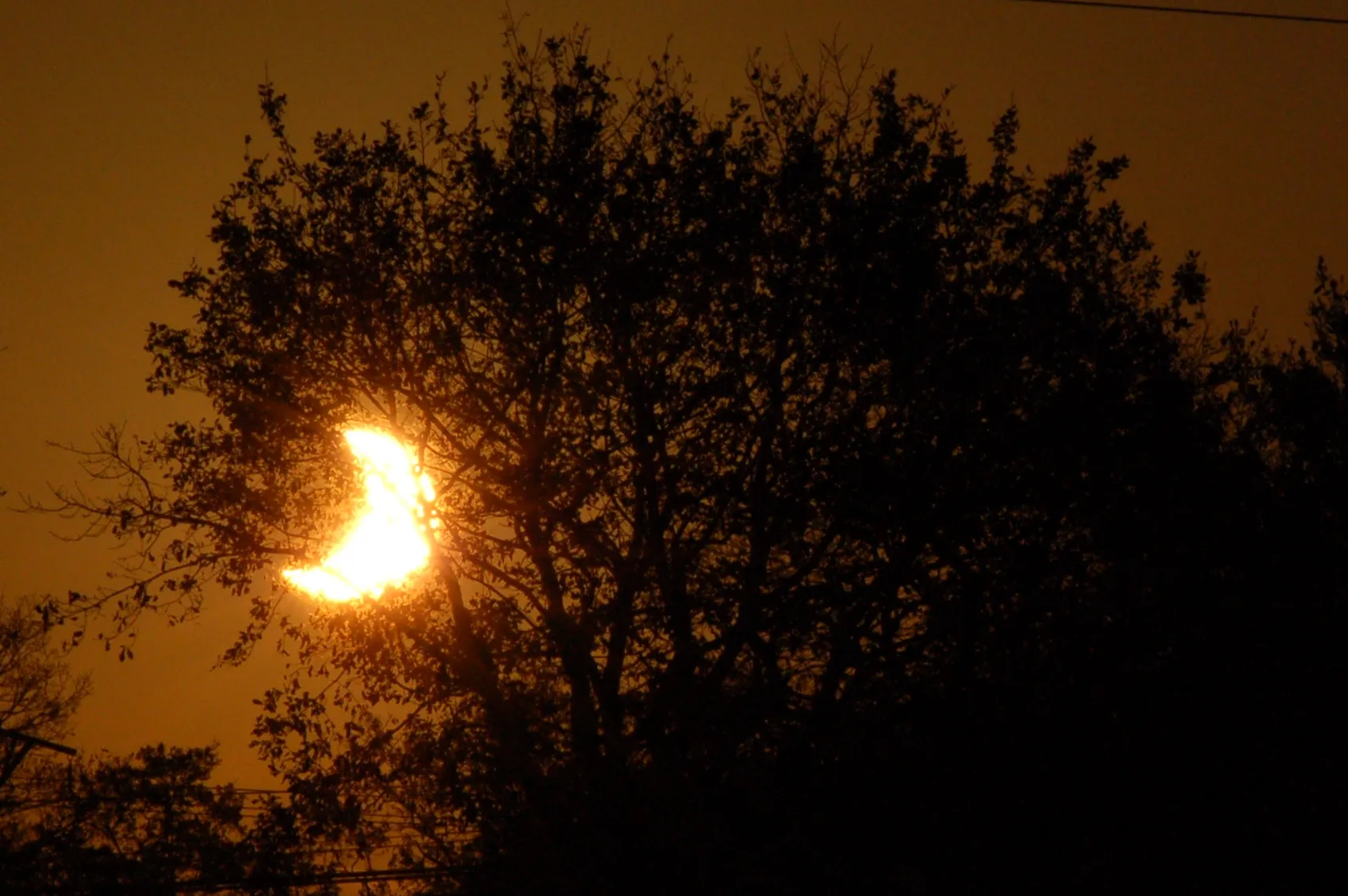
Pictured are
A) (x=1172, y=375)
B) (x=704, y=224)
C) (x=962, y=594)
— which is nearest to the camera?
(x=962, y=594)

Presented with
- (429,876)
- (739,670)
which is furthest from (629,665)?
(429,876)

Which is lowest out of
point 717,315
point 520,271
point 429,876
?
point 429,876

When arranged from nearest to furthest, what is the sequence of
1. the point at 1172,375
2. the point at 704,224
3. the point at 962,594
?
the point at 962,594 < the point at 704,224 < the point at 1172,375

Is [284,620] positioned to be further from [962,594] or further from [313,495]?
[962,594]

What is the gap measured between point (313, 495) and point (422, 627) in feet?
6.84

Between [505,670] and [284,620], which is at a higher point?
[284,620]

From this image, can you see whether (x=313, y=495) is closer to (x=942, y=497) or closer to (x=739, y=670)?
(x=739, y=670)

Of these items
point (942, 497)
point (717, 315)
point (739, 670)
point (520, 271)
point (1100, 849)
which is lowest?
point (1100, 849)

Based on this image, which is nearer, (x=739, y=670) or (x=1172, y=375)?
(x=739, y=670)

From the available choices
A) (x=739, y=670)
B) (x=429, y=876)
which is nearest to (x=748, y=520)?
(x=739, y=670)

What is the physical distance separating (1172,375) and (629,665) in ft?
22.7

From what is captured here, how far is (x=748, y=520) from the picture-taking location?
13.3m

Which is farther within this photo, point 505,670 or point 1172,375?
point 1172,375

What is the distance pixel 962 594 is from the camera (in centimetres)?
1284
